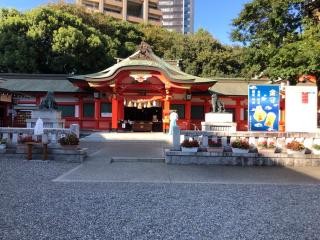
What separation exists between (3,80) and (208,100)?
1537 cm

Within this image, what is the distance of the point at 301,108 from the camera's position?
427 inches

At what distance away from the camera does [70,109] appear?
2317 cm

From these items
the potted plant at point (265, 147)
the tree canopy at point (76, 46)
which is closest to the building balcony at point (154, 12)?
the tree canopy at point (76, 46)

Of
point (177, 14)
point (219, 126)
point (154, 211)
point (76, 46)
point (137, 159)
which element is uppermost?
point (177, 14)

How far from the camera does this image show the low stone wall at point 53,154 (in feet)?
34.1

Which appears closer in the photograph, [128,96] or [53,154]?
[53,154]

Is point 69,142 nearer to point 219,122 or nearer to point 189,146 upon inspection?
point 189,146

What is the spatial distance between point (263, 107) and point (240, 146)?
1.93 meters

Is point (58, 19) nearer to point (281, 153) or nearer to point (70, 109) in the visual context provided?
point (70, 109)

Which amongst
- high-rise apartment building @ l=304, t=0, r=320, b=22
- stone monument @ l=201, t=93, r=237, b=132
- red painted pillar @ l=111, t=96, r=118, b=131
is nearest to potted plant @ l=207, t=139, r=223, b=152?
stone monument @ l=201, t=93, r=237, b=132

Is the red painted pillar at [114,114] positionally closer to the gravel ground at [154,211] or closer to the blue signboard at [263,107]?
the blue signboard at [263,107]

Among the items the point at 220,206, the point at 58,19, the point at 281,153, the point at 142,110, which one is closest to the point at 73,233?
the point at 220,206

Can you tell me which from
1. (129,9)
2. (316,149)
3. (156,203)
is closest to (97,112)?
(316,149)

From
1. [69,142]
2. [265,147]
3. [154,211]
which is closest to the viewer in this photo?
[154,211]
